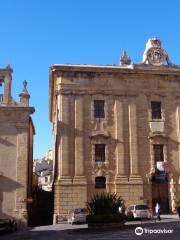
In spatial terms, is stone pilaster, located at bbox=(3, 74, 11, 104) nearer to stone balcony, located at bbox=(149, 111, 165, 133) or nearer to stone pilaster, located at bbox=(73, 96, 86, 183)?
stone pilaster, located at bbox=(73, 96, 86, 183)

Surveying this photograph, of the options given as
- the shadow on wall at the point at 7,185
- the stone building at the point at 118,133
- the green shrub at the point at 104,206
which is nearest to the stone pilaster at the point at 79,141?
the stone building at the point at 118,133

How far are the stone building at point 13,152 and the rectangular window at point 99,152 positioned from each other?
6.95m

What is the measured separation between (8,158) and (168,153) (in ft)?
51.0

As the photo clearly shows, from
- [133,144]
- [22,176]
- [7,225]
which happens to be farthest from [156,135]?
[7,225]

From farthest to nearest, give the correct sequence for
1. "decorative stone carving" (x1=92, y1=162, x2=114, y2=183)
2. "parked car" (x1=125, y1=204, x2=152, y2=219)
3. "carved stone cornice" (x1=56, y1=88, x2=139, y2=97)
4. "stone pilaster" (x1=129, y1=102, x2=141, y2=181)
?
"carved stone cornice" (x1=56, y1=88, x2=139, y2=97) < "stone pilaster" (x1=129, y1=102, x2=141, y2=181) < "decorative stone carving" (x1=92, y1=162, x2=114, y2=183) < "parked car" (x1=125, y1=204, x2=152, y2=219)

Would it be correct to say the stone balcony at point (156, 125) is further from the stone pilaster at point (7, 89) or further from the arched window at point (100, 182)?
the stone pilaster at point (7, 89)

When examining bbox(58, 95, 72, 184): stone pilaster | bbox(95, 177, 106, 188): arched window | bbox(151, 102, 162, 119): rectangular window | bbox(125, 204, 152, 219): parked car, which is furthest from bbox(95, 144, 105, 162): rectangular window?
bbox(125, 204, 152, 219): parked car

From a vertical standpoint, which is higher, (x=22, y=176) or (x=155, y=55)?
(x=155, y=55)

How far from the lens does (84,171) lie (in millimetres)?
38719

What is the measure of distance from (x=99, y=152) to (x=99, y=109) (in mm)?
4279

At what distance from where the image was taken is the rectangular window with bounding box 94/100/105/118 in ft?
133

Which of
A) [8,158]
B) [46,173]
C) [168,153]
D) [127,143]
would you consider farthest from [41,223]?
[46,173]

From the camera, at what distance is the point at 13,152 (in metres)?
36.0

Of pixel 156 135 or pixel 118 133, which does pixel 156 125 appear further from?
pixel 118 133
